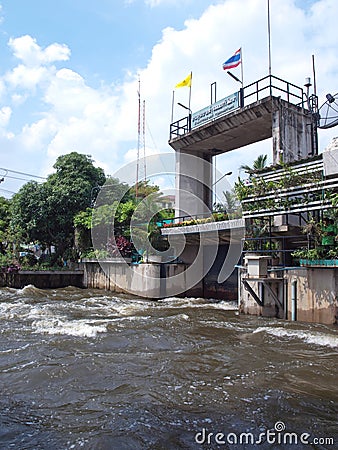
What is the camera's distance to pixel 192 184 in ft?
75.2

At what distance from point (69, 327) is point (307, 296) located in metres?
7.07

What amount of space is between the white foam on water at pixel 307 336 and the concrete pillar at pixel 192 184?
40.2 ft

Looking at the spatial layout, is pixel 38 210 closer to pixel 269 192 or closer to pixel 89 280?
pixel 89 280

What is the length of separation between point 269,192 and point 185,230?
21.3 feet

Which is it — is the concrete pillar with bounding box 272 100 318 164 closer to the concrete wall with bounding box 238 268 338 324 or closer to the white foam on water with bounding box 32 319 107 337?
the concrete wall with bounding box 238 268 338 324

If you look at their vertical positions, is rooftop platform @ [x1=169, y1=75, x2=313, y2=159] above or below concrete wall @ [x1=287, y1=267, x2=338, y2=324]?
above

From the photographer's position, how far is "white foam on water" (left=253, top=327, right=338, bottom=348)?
9078 mm

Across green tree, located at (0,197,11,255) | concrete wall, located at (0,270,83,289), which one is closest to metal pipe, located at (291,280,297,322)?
concrete wall, located at (0,270,83,289)

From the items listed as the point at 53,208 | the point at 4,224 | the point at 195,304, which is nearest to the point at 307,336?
the point at 195,304

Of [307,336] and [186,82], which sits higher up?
[186,82]

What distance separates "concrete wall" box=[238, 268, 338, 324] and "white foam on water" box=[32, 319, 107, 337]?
17.2ft

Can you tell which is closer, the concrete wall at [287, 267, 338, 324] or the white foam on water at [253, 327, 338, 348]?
the white foam on water at [253, 327, 338, 348]

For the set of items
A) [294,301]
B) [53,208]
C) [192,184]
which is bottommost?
[294,301]

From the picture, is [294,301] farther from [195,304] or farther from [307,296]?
[195,304]
